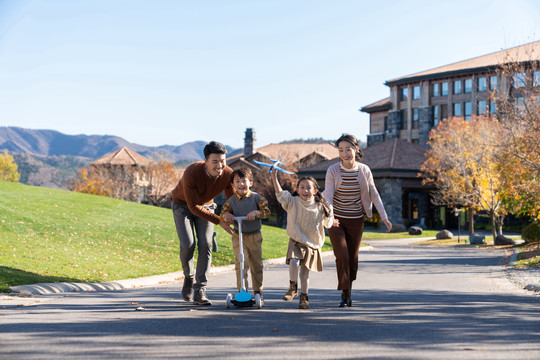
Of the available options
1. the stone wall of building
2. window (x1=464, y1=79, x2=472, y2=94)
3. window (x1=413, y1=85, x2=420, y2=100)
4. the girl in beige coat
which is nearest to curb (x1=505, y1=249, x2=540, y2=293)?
the girl in beige coat

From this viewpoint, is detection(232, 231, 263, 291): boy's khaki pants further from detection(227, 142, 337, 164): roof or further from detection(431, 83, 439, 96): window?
detection(431, 83, 439, 96): window

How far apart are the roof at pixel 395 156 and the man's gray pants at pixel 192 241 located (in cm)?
4258

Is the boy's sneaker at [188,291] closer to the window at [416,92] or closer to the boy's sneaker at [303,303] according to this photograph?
the boy's sneaker at [303,303]

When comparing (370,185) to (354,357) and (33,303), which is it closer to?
(354,357)

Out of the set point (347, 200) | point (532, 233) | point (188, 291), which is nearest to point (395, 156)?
point (532, 233)

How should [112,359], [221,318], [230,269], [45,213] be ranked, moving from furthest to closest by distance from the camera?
[45,213], [230,269], [221,318], [112,359]

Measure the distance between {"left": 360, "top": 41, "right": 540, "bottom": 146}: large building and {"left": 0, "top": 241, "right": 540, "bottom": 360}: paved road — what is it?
54.9 metres

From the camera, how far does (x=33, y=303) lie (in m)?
8.72

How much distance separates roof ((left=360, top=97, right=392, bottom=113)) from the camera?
237 ft

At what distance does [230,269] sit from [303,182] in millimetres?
8587

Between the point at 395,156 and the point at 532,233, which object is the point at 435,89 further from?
the point at 532,233

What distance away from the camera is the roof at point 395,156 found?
168ft

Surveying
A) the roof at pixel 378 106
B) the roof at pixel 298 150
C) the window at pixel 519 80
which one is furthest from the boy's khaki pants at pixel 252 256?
the roof at pixel 378 106

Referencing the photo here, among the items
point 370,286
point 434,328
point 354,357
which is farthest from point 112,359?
point 370,286
